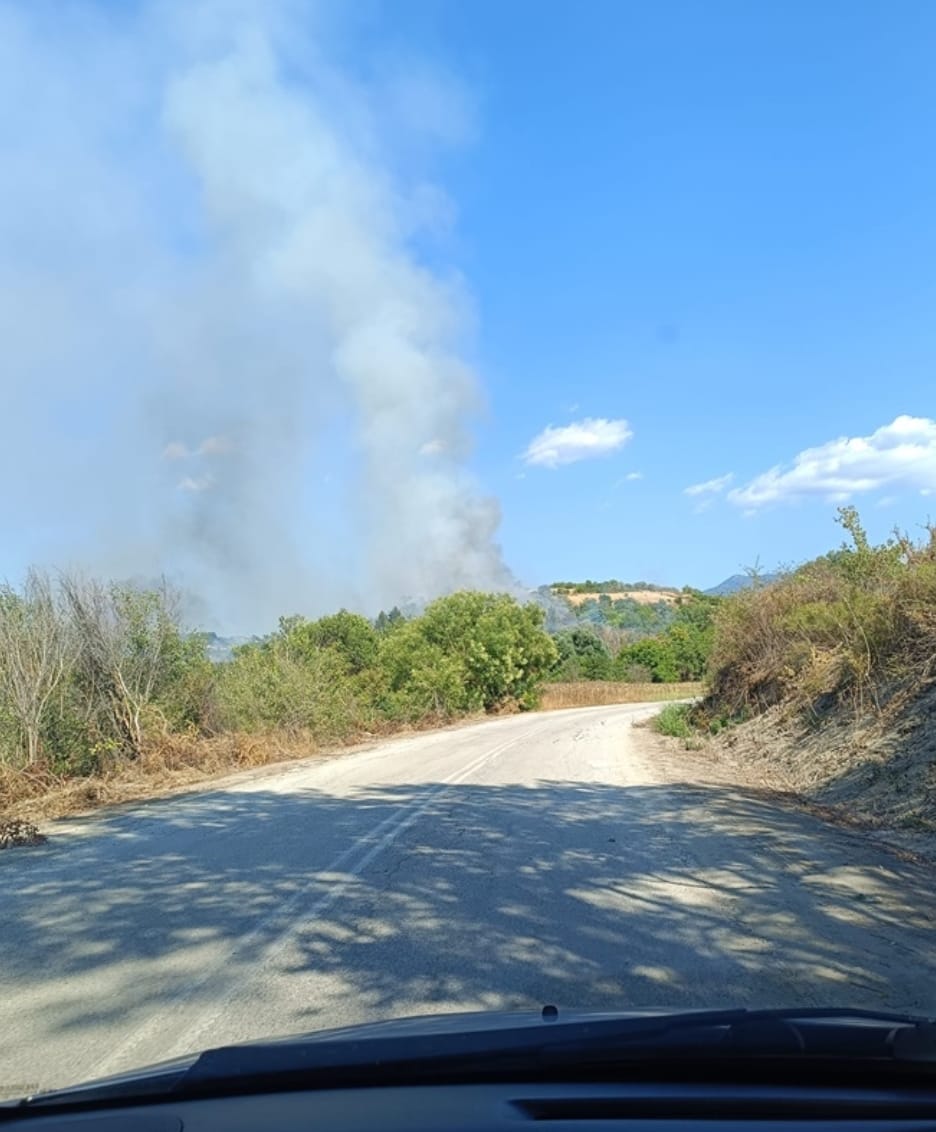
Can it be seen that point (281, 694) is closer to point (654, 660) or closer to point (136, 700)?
point (136, 700)

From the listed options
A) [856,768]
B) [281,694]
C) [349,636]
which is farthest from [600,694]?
[856,768]

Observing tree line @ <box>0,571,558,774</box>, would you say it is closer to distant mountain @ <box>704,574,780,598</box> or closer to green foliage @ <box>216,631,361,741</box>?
green foliage @ <box>216,631,361,741</box>

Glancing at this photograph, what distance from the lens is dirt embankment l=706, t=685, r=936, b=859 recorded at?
1105 cm

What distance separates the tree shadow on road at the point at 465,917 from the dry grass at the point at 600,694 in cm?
5016

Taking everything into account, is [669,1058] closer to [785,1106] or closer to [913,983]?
[785,1106]

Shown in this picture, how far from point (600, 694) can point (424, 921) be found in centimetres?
6297

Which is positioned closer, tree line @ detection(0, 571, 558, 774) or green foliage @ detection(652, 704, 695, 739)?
tree line @ detection(0, 571, 558, 774)

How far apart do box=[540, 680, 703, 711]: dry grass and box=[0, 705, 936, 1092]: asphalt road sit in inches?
1957

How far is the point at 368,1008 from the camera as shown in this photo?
5.15 meters

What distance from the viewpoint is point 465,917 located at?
23.2 feet

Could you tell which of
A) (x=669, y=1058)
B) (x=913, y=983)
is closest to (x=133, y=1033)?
(x=669, y=1058)

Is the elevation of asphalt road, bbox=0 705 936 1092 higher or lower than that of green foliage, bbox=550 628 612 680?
lower

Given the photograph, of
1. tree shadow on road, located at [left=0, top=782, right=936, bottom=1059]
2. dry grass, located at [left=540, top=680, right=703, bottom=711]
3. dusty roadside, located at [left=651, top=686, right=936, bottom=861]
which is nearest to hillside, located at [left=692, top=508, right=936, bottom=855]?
dusty roadside, located at [left=651, top=686, right=936, bottom=861]

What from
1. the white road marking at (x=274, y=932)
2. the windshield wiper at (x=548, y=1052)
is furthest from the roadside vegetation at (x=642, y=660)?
the windshield wiper at (x=548, y=1052)
